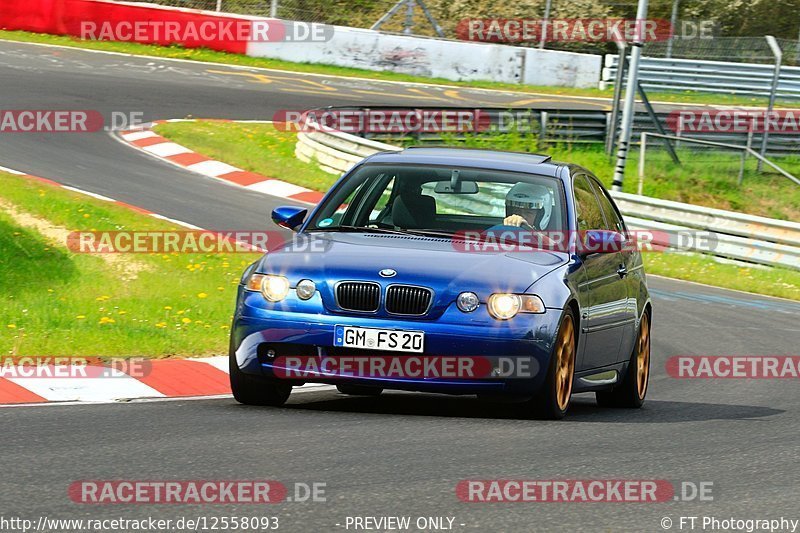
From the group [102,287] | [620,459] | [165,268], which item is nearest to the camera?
[620,459]

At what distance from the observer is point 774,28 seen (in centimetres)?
4775

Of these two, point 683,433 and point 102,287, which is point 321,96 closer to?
point 102,287

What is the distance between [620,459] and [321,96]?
937 inches

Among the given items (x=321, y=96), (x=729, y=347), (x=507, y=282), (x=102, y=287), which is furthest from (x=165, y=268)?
(x=321, y=96)

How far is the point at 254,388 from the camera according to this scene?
315 inches

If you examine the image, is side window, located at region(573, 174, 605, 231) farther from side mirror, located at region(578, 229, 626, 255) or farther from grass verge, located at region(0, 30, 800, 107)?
grass verge, located at region(0, 30, 800, 107)

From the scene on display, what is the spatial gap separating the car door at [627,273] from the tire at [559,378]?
3.99 feet

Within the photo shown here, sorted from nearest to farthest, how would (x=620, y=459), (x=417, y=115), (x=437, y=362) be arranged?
(x=620, y=459) → (x=437, y=362) → (x=417, y=115)

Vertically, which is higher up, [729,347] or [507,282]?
[507,282]

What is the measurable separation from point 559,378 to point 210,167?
14.7 metres

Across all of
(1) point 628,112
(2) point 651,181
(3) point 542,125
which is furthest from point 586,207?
(3) point 542,125

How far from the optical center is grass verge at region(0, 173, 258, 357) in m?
10.2

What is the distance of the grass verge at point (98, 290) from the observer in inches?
400

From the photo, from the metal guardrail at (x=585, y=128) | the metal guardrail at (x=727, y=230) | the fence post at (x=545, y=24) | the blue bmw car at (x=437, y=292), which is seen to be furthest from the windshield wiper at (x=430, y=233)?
the fence post at (x=545, y=24)
